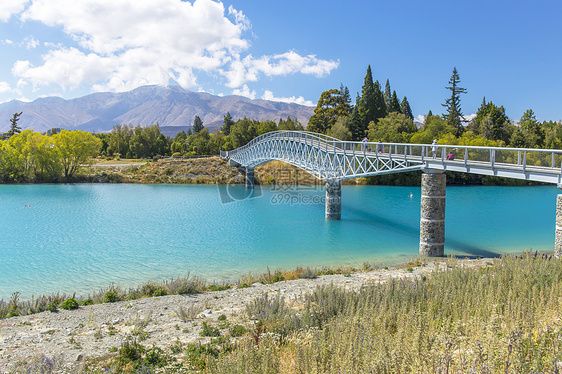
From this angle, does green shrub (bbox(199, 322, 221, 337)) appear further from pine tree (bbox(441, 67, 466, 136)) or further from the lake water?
pine tree (bbox(441, 67, 466, 136))

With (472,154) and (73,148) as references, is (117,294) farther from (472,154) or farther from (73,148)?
(73,148)

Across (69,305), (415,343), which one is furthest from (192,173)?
(415,343)

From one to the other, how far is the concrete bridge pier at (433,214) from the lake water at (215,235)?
3.35 ft

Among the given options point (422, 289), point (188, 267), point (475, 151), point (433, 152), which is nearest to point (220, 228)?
point (188, 267)

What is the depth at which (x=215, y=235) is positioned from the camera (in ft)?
89.1

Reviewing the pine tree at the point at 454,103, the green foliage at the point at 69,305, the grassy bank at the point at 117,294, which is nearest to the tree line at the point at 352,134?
the pine tree at the point at 454,103

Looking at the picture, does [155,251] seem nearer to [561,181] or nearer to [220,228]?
[220,228]

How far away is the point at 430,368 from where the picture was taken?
14.3ft

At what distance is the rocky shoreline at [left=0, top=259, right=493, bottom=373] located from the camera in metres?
7.72

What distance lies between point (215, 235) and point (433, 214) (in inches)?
602

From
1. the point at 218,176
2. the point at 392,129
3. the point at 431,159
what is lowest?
the point at 218,176

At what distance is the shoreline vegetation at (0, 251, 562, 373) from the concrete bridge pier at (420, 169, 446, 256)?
9.32 meters

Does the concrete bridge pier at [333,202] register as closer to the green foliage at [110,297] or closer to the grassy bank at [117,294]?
the grassy bank at [117,294]

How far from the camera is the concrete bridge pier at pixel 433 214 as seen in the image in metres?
21.2
